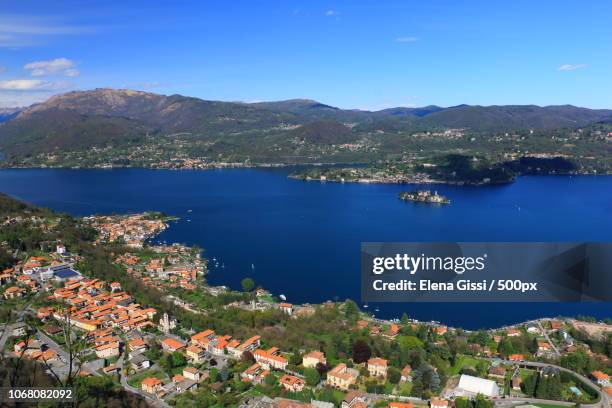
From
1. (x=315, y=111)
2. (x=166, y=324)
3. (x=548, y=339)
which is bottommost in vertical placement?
(x=548, y=339)

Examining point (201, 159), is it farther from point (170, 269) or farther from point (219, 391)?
point (219, 391)

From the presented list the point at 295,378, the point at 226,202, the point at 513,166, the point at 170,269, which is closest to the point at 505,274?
the point at 295,378

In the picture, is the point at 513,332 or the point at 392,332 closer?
the point at 392,332

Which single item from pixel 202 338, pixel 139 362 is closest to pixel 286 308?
pixel 202 338

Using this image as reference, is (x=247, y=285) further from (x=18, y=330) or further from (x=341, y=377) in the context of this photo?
(x=341, y=377)

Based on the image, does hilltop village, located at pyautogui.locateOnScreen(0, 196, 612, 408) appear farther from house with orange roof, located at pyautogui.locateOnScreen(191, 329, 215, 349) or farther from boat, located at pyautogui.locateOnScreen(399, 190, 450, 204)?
boat, located at pyautogui.locateOnScreen(399, 190, 450, 204)

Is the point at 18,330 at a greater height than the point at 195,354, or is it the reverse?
the point at 18,330

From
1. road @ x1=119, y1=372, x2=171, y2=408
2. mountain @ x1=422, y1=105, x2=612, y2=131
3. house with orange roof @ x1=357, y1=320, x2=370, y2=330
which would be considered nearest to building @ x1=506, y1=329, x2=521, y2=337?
house with orange roof @ x1=357, y1=320, x2=370, y2=330
